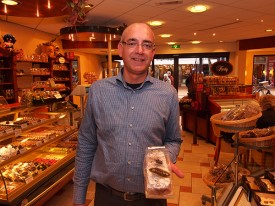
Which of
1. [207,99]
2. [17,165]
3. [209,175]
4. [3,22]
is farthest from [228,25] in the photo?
[17,165]

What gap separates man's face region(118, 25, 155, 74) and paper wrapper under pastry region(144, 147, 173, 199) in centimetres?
52

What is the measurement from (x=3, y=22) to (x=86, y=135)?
6254 millimetres

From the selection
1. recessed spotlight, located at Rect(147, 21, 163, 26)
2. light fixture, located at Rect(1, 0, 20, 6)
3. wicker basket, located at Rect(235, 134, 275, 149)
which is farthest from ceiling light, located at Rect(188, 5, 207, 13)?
light fixture, located at Rect(1, 0, 20, 6)

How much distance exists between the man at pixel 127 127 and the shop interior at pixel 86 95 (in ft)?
2.41

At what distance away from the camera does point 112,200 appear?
4.85 feet

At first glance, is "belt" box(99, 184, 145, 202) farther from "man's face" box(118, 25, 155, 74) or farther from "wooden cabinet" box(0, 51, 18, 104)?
"wooden cabinet" box(0, 51, 18, 104)

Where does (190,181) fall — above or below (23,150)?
below

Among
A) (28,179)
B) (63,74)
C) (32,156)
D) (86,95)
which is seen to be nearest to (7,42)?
(86,95)

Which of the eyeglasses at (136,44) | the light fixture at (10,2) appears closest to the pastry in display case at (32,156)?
the light fixture at (10,2)

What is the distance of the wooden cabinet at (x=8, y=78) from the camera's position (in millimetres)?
6152

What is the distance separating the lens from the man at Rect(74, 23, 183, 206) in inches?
55.2

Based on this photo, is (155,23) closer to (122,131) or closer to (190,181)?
(190,181)

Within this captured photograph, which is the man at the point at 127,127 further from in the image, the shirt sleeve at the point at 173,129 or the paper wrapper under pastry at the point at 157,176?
the paper wrapper under pastry at the point at 157,176

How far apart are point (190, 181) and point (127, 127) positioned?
296 cm
